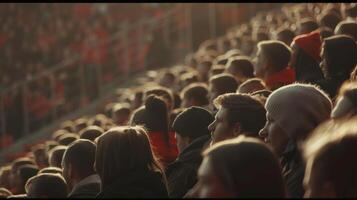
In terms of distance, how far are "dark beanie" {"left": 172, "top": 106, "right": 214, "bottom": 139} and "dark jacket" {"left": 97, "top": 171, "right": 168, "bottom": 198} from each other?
5.79ft

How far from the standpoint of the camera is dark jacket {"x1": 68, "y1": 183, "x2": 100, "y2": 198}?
5.93 meters

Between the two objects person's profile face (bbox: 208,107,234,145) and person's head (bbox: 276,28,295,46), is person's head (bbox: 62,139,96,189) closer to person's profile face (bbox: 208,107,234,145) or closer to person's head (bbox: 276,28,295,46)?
person's profile face (bbox: 208,107,234,145)

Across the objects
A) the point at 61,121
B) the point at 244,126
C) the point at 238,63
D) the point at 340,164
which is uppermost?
the point at 340,164

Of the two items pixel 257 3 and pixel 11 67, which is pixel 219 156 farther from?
pixel 257 3

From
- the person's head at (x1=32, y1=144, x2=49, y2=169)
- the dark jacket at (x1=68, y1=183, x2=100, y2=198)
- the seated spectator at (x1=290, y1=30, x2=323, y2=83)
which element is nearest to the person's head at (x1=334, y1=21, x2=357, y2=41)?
the seated spectator at (x1=290, y1=30, x2=323, y2=83)

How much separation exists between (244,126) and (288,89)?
587 millimetres

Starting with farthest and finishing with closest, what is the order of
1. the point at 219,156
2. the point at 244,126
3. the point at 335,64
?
the point at 335,64, the point at 244,126, the point at 219,156

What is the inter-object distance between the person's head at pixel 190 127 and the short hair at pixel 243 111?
1301 millimetres

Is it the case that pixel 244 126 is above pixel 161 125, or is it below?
above

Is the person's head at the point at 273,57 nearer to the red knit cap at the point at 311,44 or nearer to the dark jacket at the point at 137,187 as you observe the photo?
the red knit cap at the point at 311,44

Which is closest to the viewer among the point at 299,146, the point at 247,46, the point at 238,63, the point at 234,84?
the point at 299,146

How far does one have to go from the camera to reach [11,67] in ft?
75.9

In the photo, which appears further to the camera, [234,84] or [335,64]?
[234,84]

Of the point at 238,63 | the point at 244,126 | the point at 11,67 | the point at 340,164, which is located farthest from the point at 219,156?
the point at 11,67
